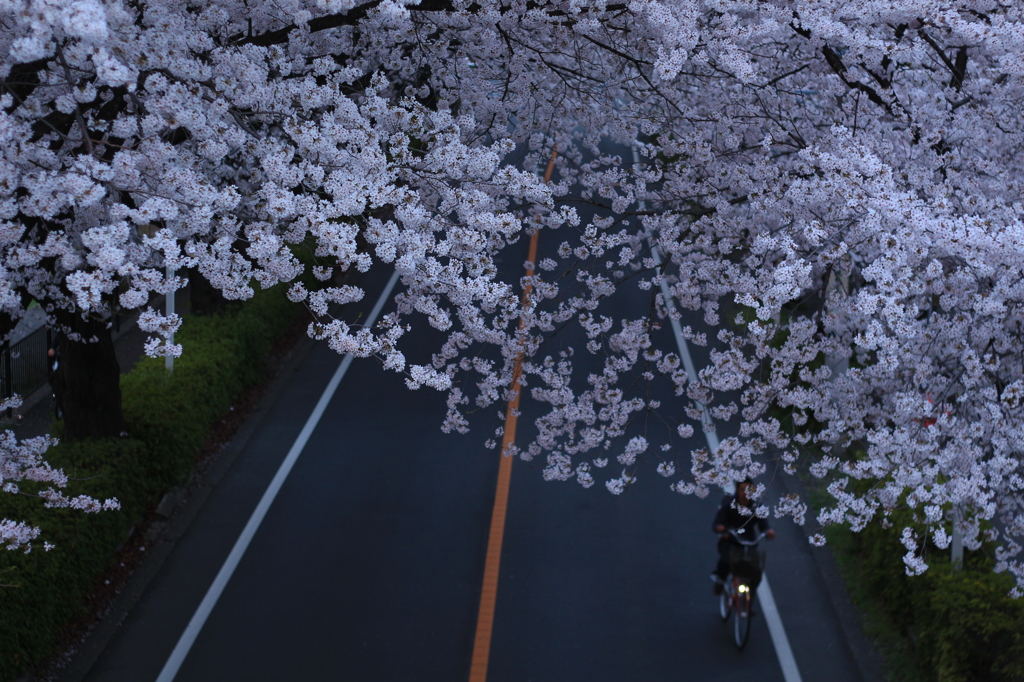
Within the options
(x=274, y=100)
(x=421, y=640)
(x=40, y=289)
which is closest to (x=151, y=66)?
(x=274, y=100)

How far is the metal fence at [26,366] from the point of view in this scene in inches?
600

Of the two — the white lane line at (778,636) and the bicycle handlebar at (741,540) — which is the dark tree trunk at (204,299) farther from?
the white lane line at (778,636)

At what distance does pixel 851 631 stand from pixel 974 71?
19.9 ft

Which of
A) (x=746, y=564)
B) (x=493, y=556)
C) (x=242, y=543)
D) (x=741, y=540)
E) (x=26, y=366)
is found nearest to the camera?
(x=746, y=564)

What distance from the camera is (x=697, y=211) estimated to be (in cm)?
858

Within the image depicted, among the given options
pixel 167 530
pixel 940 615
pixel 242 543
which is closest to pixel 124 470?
pixel 167 530

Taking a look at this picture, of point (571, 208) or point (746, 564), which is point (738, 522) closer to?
point (746, 564)

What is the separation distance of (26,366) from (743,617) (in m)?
13.0

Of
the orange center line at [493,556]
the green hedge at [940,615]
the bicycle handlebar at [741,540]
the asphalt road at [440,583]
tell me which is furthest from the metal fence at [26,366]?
the green hedge at [940,615]

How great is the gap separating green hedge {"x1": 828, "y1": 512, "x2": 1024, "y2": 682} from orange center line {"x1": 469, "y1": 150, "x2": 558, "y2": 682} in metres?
4.21

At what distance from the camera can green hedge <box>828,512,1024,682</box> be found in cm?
811

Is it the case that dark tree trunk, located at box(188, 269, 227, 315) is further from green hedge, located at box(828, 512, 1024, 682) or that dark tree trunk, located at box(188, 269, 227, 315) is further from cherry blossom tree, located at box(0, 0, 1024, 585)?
green hedge, located at box(828, 512, 1024, 682)

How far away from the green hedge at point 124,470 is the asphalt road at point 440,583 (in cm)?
73

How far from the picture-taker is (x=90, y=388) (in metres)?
11.2
